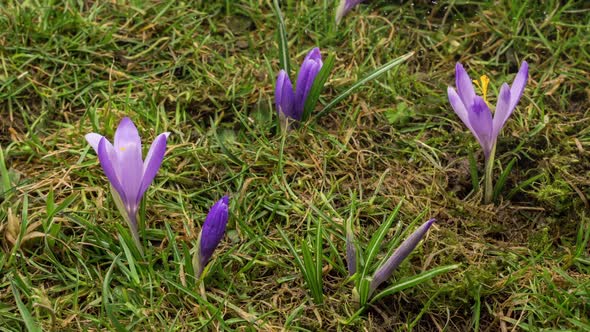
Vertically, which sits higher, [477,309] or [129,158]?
[129,158]

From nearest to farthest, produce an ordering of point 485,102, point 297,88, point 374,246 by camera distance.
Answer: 1. point 374,246
2. point 485,102
3. point 297,88

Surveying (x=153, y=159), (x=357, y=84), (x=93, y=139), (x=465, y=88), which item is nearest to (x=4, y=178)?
(x=93, y=139)

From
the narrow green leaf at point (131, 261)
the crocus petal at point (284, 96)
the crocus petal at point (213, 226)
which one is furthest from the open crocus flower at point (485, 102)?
the narrow green leaf at point (131, 261)

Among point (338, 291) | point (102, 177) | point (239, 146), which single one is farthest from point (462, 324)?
point (102, 177)

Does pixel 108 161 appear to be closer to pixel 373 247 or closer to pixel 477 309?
pixel 373 247

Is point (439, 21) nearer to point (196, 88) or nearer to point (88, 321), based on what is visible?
point (196, 88)

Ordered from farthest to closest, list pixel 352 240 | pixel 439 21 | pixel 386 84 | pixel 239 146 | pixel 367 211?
pixel 439 21
pixel 386 84
pixel 239 146
pixel 367 211
pixel 352 240

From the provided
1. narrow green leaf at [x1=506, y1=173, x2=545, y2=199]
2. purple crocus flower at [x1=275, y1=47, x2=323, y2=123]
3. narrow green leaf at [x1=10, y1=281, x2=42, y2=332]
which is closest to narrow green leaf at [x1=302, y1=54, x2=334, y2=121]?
purple crocus flower at [x1=275, y1=47, x2=323, y2=123]
